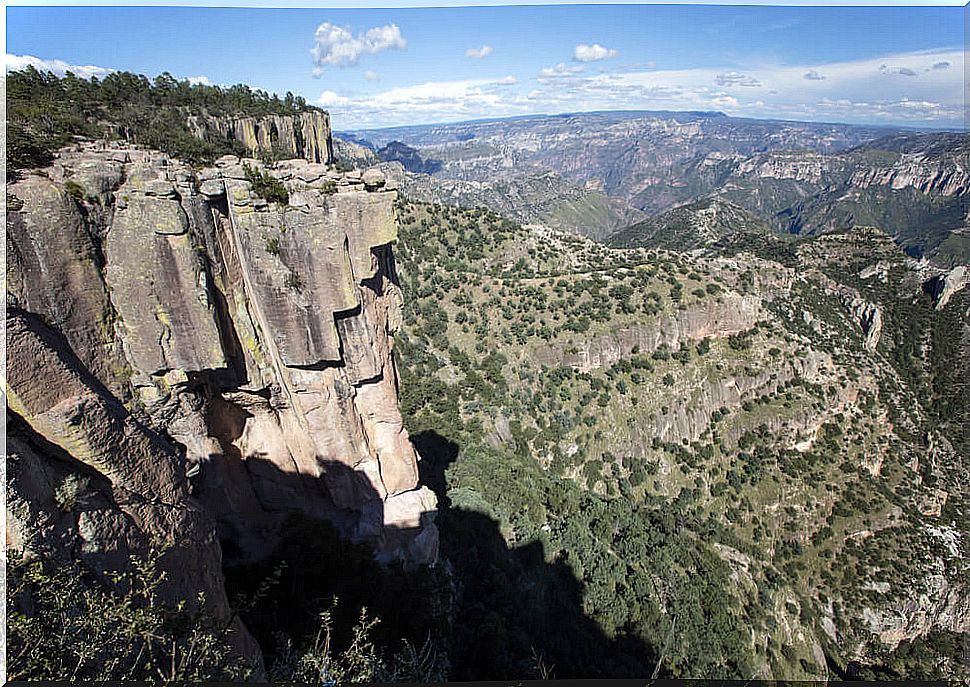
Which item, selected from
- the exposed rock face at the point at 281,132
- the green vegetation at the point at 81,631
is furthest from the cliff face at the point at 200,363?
the exposed rock face at the point at 281,132

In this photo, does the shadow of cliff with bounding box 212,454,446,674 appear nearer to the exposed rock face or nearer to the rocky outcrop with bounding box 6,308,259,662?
the rocky outcrop with bounding box 6,308,259,662

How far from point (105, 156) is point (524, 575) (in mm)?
23960

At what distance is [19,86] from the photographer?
1730 cm

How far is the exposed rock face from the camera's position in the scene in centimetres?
2312

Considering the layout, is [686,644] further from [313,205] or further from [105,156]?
A: [105,156]

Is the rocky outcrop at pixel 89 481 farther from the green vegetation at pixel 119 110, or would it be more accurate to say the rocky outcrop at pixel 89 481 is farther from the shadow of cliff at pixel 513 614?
the shadow of cliff at pixel 513 614

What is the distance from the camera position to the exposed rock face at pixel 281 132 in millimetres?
23125

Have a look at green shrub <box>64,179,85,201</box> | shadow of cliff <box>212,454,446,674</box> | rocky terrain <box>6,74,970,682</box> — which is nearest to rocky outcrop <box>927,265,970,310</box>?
rocky terrain <box>6,74,970,682</box>

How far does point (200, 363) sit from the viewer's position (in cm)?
1125

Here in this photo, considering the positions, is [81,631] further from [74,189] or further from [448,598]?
[448,598]

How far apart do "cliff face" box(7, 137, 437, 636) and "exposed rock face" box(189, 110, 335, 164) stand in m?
9.87

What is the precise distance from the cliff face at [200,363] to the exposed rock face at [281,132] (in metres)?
9.87

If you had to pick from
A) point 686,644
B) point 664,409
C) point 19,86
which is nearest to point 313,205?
point 19,86

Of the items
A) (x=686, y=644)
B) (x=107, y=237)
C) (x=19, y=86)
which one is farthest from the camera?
(x=686, y=644)
